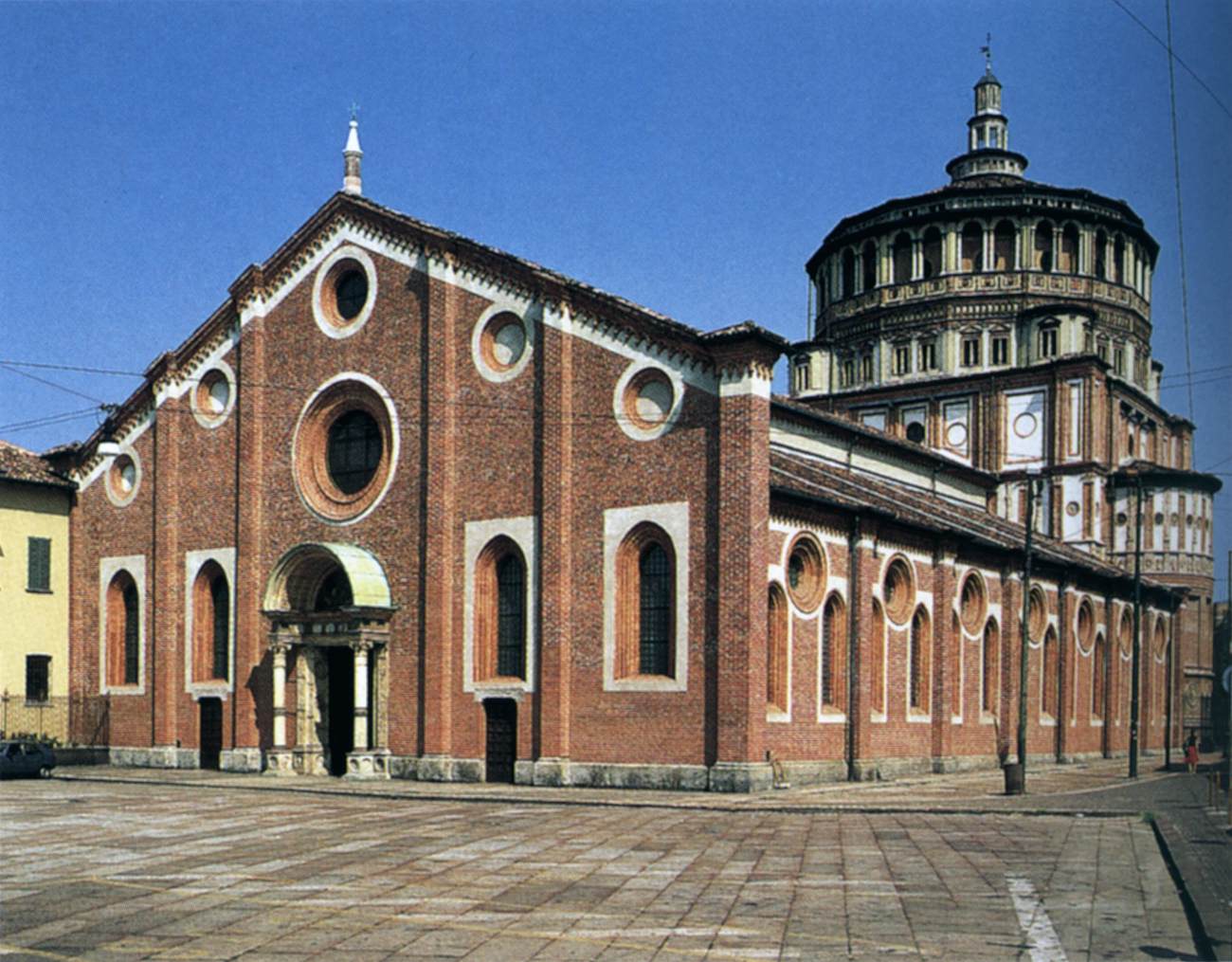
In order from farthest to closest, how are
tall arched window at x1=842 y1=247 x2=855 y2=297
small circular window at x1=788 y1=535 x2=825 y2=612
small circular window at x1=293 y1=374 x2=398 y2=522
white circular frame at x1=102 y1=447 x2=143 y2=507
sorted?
tall arched window at x1=842 y1=247 x2=855 y2=297
white circular frame at x1=102 y1=447 x2=143 y2=507
small circular window at x1=293 y1=374 x2=398 y2=522
small circular window at x1=788 y1=535 x2=825 y2=612

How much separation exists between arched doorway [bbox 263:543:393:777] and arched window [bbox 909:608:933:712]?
13359 mm

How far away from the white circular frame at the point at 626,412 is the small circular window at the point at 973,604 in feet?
44.4

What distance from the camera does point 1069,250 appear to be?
188 feet

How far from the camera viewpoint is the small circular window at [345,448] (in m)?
33.3

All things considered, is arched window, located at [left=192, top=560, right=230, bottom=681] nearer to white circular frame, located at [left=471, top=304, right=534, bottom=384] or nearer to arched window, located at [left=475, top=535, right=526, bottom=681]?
arched window, located at [left=475, top=535, right=526, bottom=681]

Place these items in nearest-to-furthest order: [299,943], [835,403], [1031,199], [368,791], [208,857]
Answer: [299,943]
[208,857]
[368,791]
[1031,199]
[835,403]

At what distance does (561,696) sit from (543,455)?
17.0 ft

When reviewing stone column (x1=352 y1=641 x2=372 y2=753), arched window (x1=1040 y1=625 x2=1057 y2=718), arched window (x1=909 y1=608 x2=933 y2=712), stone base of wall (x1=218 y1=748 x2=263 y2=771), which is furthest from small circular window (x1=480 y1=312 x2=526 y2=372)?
arched window (x1=1040 y1=625 x2=1057 y2=718)

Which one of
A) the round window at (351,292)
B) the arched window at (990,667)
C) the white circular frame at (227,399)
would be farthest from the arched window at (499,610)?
the arched window at (990,667)

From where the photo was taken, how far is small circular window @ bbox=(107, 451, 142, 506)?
127 feet

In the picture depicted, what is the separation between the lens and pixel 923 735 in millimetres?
34781

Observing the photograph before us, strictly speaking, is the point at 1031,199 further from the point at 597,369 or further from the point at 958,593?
the point at 597,369

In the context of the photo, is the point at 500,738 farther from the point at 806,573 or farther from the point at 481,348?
the point at 481,348

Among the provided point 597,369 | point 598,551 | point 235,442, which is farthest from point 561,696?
point 235,442
